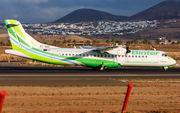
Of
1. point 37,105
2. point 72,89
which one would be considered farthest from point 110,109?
point 72,89

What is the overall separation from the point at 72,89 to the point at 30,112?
23.1 feet

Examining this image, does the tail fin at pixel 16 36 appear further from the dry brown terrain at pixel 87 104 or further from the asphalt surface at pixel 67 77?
the dry brown terrain at pixel 87 104

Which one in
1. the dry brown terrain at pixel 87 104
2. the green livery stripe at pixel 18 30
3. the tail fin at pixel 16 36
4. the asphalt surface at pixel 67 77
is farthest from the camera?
the green livery stripe at pixel 18 30

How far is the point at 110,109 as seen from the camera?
1159 cm

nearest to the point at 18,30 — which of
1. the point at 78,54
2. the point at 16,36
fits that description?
the point at 16,36

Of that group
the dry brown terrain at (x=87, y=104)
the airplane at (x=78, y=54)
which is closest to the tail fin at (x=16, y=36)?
the airplane at (x=78, y=54)

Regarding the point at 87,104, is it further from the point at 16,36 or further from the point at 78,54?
the point at 16,36

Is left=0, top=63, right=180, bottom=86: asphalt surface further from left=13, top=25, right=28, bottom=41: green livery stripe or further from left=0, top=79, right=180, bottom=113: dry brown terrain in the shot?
left=0, top=79, right=180, bottom=113: dry brown terrain

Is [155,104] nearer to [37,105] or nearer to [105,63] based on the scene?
[37,105]

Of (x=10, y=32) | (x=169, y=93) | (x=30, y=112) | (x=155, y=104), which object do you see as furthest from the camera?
(x=10, y=32)

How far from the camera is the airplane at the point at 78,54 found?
104ft

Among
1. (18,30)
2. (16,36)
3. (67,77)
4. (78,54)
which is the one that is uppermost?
(18,30)

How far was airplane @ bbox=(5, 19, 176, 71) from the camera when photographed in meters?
31.7

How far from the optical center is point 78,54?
33.3m
